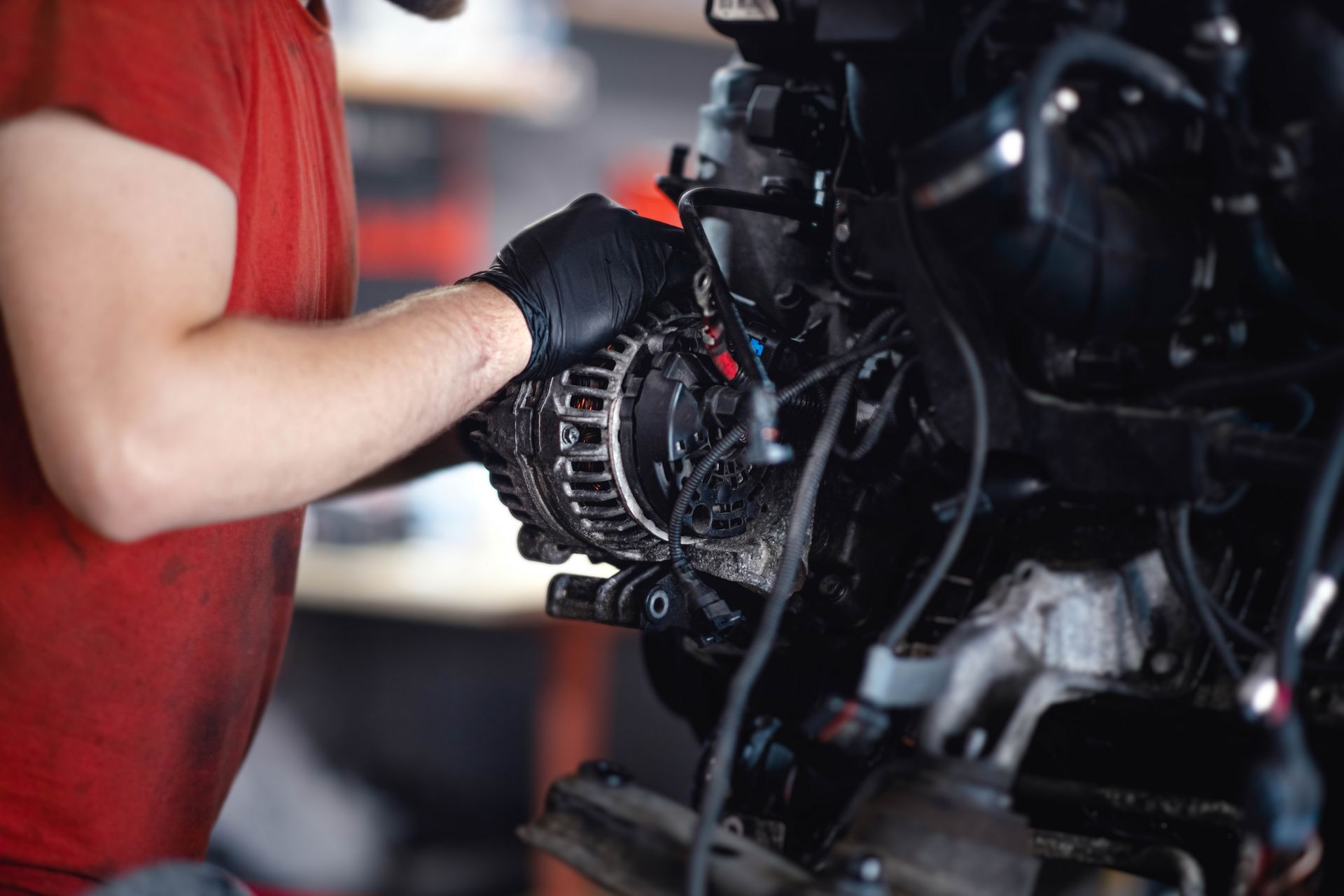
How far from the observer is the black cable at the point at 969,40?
66cm

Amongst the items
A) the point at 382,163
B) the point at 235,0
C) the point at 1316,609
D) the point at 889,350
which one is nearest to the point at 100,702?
the point at 235,0

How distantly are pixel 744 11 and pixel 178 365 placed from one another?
481 mm

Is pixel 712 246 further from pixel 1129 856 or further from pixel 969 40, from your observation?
pixel 1129 856

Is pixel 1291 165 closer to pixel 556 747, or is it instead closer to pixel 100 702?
pixel 100 702

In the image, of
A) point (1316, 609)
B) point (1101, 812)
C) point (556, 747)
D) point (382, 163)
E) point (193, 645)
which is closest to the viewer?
point (1316, 609)

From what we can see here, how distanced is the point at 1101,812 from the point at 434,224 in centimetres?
271

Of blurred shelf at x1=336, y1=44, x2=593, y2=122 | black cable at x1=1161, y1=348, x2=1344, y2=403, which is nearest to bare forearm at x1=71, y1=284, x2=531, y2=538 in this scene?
black cable at x1=1161, y1=348, x2=1344, y2=403

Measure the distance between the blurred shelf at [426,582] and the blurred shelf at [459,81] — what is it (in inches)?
45.9

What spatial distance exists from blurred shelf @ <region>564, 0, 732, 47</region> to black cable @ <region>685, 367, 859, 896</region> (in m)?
2.86

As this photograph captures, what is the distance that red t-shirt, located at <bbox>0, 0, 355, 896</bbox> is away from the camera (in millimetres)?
715

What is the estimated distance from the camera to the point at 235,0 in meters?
0.80

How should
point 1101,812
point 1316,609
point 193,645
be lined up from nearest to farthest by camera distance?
point 1316,609 < point 1101,812 < point 193,645

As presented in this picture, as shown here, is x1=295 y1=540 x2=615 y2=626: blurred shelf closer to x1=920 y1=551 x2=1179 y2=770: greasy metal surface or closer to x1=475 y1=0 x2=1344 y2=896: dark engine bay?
x1=475 y1=0 x2=1344 y2=896: dark engine bay

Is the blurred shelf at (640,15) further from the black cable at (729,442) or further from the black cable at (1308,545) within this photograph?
the black cable at (1308,545)
